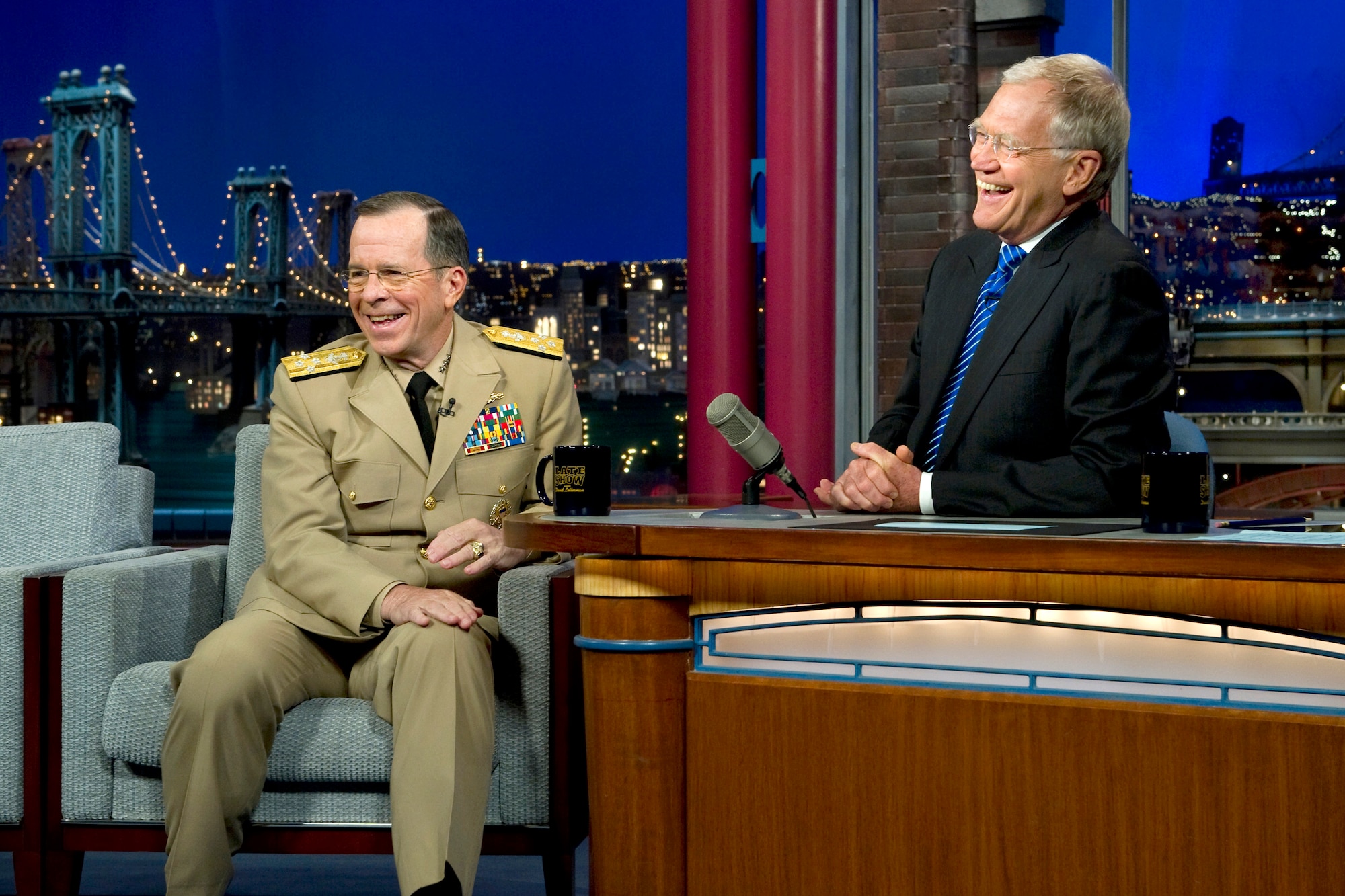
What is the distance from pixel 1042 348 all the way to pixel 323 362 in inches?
45.7

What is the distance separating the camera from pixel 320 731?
6.28ft

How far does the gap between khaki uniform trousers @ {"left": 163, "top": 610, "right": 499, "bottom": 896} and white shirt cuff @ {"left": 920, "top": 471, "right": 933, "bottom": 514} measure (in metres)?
0.66

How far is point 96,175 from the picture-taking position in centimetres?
698

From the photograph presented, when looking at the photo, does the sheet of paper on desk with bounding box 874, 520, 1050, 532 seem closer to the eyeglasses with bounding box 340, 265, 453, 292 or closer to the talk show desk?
the talk show desk

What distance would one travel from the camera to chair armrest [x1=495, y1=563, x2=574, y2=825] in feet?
6.38

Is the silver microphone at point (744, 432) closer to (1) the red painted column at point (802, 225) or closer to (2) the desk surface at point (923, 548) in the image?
(2) the desk surface at point (923, 548)

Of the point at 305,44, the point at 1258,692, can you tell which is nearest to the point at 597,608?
the point at 1258,692

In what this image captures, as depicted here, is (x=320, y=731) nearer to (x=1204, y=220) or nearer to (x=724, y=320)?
(x=724, y=320)

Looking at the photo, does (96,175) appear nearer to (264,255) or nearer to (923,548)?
(264,255)

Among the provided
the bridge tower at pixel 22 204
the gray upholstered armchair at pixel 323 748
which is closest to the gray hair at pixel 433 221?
the gray upholstered armchair at pixel 323 748

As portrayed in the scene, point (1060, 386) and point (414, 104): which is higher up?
point (414, 104)

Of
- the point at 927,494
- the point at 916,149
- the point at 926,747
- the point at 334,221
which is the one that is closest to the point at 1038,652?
the point at 926,747

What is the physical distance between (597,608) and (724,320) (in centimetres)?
252

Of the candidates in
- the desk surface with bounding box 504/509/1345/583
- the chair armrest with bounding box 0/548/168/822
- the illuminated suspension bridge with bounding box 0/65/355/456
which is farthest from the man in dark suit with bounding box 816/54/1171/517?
the illuminated suspension bridge with bounding box 0/65/355/456
